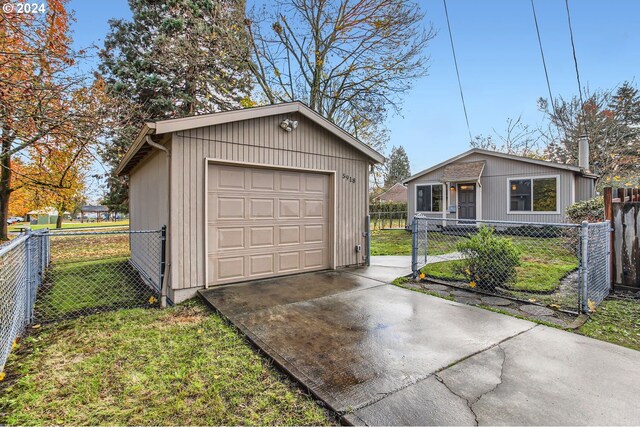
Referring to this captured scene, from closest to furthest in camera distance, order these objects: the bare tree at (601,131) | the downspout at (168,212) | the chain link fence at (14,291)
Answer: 1. the chain link fence at (14,291)
2. the downspout at (168,212)
3. the bare tree at (601,131)

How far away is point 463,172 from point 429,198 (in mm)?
2169

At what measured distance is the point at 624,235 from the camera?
4.66m

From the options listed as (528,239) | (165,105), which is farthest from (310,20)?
(528,239)

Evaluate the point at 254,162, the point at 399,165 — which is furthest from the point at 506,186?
the point at 399,165

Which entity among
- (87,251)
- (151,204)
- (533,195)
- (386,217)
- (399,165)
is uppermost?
(399,165)

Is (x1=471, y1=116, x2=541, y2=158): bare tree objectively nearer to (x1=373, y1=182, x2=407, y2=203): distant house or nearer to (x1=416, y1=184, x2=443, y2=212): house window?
(x1=416, y1=184, x2=443, y2=212): house window

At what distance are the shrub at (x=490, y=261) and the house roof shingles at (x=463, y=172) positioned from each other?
9.14m

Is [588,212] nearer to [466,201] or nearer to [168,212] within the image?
[466,201]

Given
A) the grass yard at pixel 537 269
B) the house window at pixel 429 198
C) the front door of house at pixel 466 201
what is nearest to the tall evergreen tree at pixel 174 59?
the house window at pixel 429 198

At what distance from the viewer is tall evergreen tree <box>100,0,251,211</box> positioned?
12.3m

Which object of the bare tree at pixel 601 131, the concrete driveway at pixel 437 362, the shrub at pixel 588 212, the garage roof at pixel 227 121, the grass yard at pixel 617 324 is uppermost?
the bare tree at pixel 601 131

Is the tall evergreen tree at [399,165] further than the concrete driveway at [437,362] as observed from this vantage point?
Yes

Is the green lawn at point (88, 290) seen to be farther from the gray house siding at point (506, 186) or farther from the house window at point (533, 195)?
the house window at point (533, 195)

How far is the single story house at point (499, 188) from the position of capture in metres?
11.6
